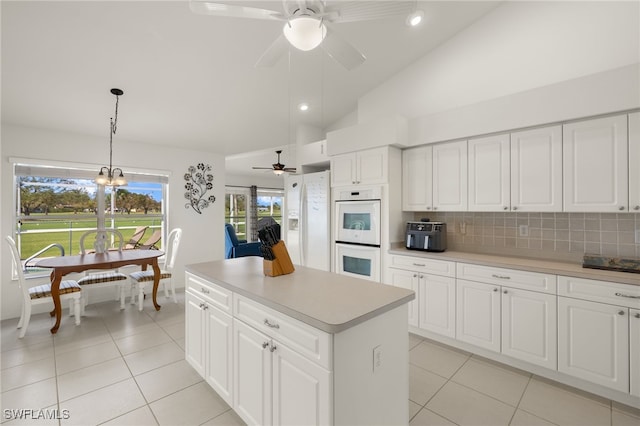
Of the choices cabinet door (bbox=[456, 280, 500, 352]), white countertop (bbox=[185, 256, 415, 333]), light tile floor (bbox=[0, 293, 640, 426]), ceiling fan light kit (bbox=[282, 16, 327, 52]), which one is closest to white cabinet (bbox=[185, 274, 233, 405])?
white countertop (bbox=[185, 256, 415, 333])

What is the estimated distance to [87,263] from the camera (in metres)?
3.20

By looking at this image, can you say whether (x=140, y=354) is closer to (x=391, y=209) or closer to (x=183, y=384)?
(x=183, y=384)

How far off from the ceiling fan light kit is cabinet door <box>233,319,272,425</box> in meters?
1.65

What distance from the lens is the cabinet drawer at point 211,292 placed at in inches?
69.7

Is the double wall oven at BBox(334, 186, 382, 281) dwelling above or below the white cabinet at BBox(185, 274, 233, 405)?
above

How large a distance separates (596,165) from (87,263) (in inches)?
200

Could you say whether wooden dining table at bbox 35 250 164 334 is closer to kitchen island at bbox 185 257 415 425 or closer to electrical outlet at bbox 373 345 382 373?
kitchen island at bbox 185 257 415 425

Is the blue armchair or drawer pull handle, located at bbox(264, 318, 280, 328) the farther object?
the blue armchair

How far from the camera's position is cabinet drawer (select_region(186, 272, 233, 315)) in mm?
1771

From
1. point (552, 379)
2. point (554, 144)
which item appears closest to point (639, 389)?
point (552, 379)

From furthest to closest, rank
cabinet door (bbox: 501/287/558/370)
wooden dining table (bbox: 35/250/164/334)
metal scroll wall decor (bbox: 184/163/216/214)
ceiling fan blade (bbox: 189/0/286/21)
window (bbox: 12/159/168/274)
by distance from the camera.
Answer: metal scroll wall decor (bbox: 184/163/216/214) → window (bbox: 12/159/168/274) → wooden dining table (bbox: 35/250/164/334) → cabinet door (bbox: 501/287/558/370) → ceiling fan blade (bbox: 189/0/286/21)

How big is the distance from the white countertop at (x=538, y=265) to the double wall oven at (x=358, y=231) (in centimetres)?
30

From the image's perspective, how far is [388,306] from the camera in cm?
137

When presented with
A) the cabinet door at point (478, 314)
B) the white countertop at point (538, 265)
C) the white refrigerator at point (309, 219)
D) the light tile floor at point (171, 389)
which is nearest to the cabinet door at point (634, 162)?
the white countertop at point (538, 265)
